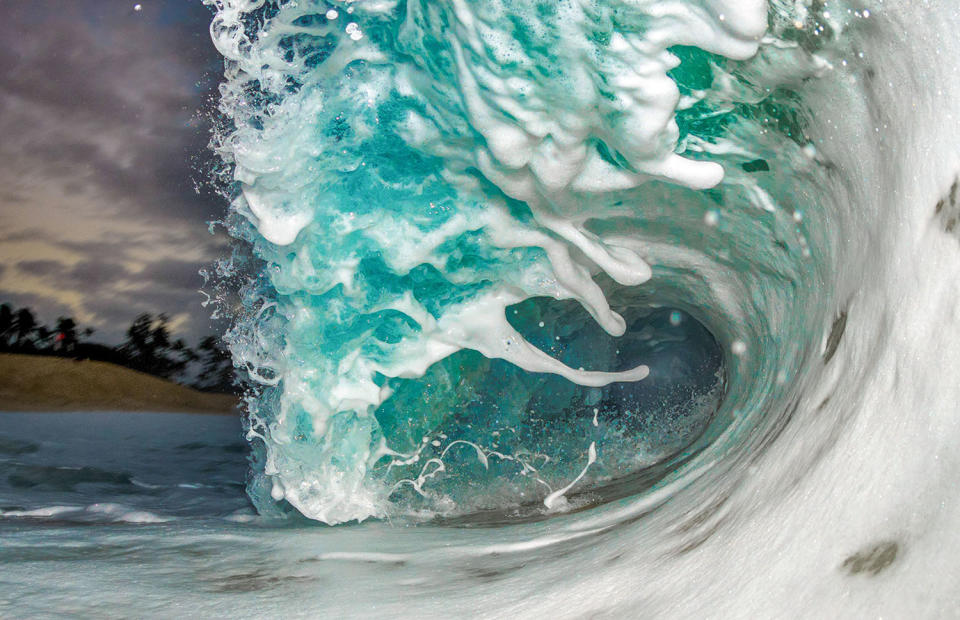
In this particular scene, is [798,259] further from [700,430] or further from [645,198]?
[700,430]

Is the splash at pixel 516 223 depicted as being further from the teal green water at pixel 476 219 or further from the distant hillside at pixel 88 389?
the distant hillside at pixel 88 389

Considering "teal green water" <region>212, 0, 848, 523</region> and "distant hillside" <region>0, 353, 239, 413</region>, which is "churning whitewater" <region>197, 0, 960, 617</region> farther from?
"distant hillside" <region>0, 353, 239, 413</region>

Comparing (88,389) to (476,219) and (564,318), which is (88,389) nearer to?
(564,318)

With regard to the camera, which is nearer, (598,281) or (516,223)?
(516,223)

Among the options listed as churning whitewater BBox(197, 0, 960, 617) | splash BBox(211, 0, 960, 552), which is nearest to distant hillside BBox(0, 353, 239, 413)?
churning whitewater BBox(197, 0, 960, 617)

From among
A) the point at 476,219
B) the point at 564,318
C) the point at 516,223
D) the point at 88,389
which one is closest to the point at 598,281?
the point at 564,318
